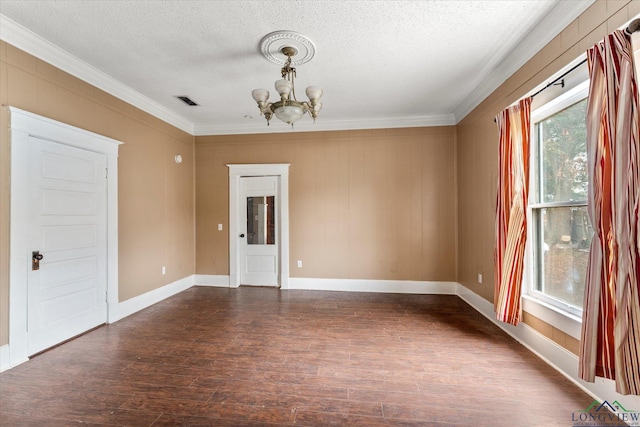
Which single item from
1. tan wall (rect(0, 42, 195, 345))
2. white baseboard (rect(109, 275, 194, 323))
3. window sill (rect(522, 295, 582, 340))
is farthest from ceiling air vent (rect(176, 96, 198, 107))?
window sill (rect(522, 295, 582, 340))

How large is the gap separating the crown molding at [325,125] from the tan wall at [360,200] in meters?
0.10

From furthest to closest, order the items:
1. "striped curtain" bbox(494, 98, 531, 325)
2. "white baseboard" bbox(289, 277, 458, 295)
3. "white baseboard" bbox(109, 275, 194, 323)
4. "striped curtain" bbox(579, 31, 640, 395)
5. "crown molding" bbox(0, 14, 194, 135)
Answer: "white baseboard" bbox(289, 277, 458, 295)
"white baseboard" bbox(109, 275, 194, 323)
"striped curtain" bbox(494, 98, 531, 325)
"crown molding" bbox(0, 14, 194, 135)
"striped curtain" bbox(579, 31, 640, 395)

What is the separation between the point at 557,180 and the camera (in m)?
2.54

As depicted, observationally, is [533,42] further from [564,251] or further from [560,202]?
[564,251]

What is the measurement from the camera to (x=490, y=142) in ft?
11.5

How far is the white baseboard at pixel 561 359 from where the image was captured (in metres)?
1.82

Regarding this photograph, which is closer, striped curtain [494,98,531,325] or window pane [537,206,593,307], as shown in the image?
window pane [537,206,593,307]

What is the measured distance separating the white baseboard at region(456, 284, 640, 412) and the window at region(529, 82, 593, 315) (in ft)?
1.14

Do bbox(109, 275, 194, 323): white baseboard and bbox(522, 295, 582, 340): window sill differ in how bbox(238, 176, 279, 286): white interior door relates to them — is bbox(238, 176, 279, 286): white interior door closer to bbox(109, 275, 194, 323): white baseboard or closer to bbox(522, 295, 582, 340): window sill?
bbox(109, 275, 194, 323): white baseboard

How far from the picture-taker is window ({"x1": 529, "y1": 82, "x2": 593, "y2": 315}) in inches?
88.7

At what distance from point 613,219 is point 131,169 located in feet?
15.9

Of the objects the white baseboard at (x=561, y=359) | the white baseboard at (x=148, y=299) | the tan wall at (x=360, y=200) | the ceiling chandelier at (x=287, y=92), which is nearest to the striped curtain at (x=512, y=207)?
the white baseboard at (x=561, y=359)

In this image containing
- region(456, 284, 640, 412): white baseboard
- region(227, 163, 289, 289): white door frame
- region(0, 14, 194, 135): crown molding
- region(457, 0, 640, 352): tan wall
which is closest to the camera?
region(456, 284, 640, 412): white baseboard

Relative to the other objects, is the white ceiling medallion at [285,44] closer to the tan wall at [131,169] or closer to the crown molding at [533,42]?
the crown molding at [533,42]
